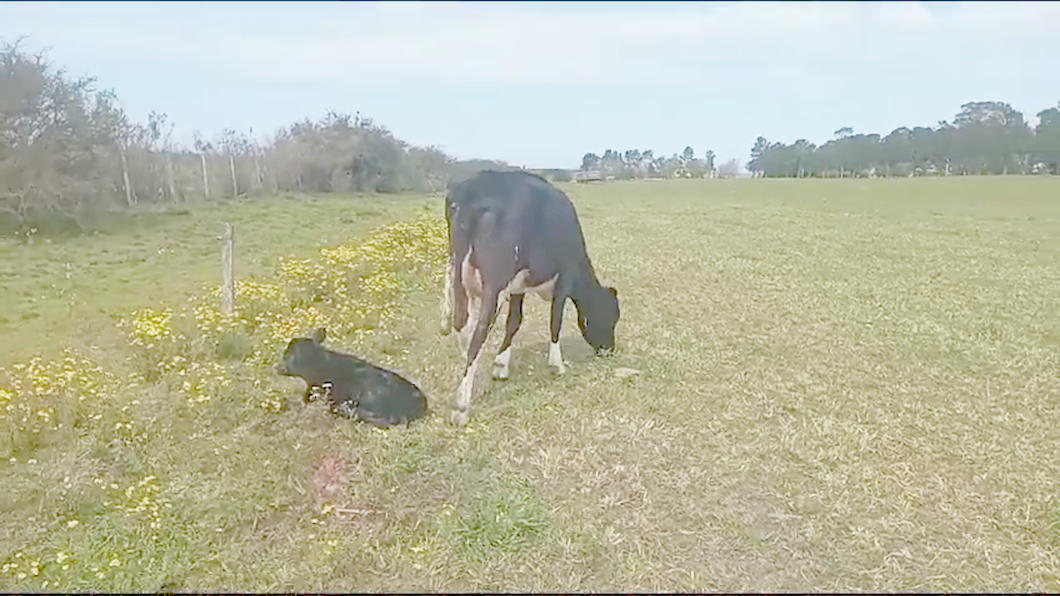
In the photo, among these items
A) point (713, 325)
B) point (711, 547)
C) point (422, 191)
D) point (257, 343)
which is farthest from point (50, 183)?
point (422, 191)

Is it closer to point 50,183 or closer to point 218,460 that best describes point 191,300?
point 218,460

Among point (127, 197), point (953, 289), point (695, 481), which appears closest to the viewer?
point (695, 481)

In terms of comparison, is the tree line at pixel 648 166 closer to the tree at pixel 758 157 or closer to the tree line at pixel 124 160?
the tree at pixel 758 157

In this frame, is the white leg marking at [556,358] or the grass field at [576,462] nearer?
the grass field at [576,462]

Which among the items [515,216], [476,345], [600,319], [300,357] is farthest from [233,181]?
[476,345]

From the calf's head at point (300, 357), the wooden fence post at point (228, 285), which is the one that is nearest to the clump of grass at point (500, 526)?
the calf's head at point (300, 357)

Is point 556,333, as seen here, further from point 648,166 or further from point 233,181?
point 648,166

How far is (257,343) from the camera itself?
8031 mm

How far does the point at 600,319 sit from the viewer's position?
7.54m

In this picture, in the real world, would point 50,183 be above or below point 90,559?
above

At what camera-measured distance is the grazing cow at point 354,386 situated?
18.5 feet

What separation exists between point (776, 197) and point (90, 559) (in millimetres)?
40886

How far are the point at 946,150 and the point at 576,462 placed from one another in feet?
225

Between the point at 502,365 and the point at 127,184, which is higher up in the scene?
the point at 127,184
